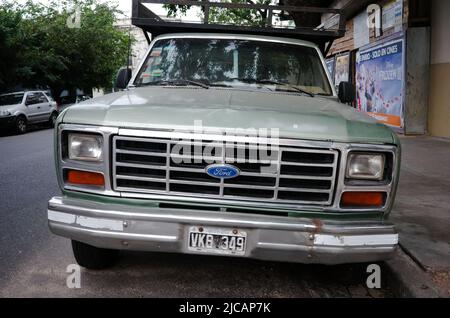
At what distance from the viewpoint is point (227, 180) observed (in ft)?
9.56

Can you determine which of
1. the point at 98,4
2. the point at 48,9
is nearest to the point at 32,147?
the point at 48,9

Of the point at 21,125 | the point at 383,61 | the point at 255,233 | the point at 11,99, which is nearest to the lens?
the point at 255,233

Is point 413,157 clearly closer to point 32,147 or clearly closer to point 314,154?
point 314,154

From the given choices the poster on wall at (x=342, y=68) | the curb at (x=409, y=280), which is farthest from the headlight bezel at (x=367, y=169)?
the poster on wall at (x=342, y=68)

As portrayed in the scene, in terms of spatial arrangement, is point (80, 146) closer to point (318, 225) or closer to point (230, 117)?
point (230, 117)

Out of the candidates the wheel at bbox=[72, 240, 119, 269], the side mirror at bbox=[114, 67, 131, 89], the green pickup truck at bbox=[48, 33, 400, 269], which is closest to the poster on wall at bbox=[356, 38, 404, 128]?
the side mirror at bbox=[114, 67, 131, 89]

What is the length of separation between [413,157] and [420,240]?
16.7ft

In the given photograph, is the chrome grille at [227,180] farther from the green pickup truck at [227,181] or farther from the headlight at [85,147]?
the headlight at [85,147]

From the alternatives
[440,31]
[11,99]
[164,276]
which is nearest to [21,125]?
[11,99]

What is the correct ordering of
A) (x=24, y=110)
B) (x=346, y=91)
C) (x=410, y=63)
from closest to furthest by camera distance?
(x=346, y=91)
(x=410, y=63)
(x=24, y=110)

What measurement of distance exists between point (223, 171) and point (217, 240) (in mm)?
416

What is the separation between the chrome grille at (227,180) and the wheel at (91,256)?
785 mm

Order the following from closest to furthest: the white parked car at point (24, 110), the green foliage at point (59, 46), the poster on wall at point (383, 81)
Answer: the poster on wall at point (383, 81)
the white parked car at point (24, 110)
the green foliage at point (59, 46)

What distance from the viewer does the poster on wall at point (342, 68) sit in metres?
17.4
